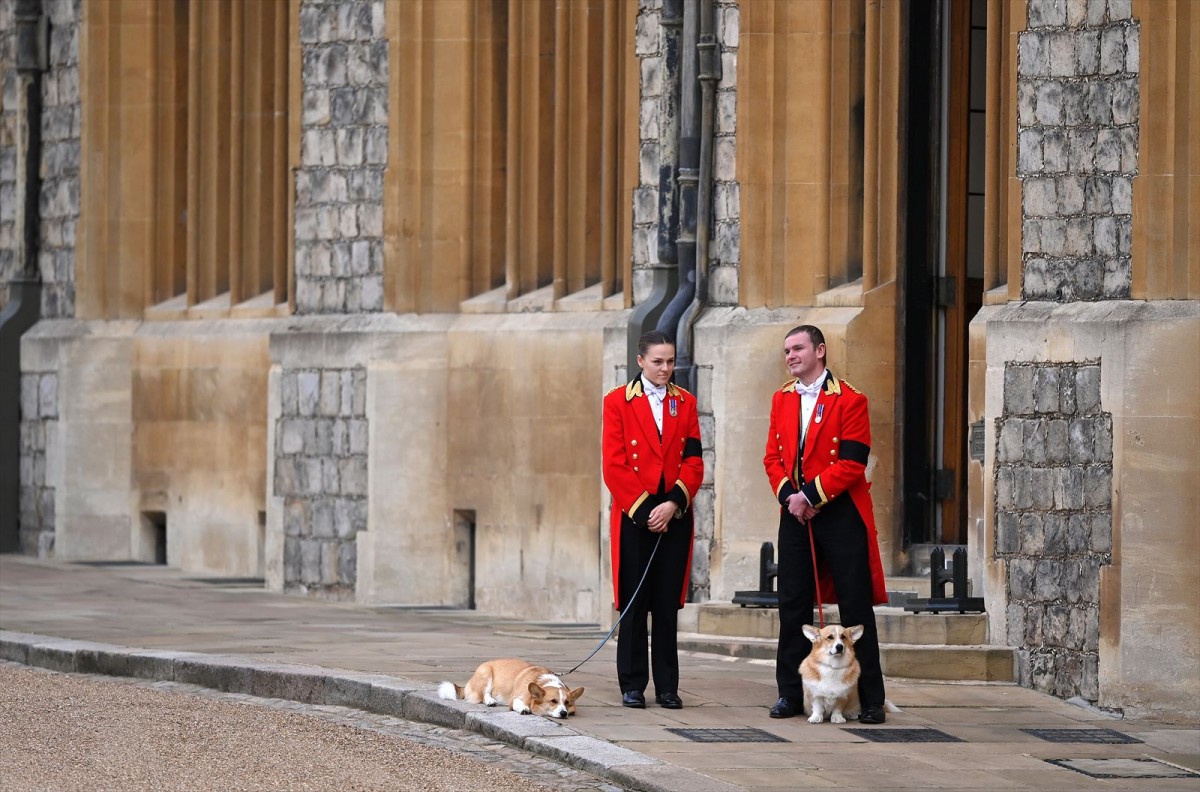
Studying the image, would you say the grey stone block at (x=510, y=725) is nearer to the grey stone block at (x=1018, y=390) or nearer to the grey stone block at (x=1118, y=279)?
the grey stone block at (x=1018, y=390)

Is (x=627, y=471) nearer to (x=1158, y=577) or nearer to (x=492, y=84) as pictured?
(x=1158, y=577)

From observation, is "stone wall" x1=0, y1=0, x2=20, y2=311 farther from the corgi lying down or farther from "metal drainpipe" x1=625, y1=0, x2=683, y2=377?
the corgi lying down

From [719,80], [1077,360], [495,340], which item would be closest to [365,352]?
[495,340]

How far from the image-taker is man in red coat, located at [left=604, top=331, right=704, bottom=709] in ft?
31.1

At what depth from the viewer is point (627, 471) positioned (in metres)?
9.48

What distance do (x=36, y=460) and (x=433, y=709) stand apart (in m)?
9.40

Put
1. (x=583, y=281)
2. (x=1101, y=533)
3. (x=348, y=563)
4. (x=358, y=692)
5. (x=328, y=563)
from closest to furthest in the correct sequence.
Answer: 1. (x=358, y=692)
2. (x=1101, y=533)
3. (x=583, y=281)
4. (x=348, y=563)
5. (x=328, y=563)

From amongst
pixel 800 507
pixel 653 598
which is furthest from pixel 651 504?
pixel 800 507

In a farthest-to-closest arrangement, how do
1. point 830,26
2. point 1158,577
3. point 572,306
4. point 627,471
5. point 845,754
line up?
1. point 572,306
2. point 830,26
3. point 1158,577
4. point 627,471
5. point 845,754

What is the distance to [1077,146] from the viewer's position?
35.2 feet

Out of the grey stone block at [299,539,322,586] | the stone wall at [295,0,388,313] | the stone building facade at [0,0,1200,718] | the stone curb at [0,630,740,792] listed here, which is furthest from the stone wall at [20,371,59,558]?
the stone curb at [0,630,740,792]

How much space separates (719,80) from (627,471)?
403 cm

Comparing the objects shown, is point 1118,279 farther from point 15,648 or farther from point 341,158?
point 341,158

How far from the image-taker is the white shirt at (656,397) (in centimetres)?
954
